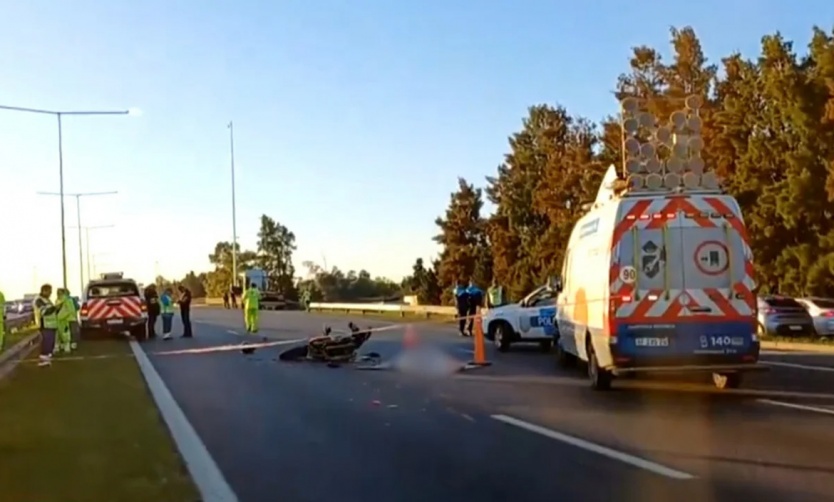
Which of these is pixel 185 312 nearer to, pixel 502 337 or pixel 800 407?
pixel 502 337

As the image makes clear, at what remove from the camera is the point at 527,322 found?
1036 inches

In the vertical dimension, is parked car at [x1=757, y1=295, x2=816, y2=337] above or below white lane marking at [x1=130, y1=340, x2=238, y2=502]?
above

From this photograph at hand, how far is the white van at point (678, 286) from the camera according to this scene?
1538 centimetres

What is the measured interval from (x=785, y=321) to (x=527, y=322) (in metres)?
8.92

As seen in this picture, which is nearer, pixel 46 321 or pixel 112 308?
pixel 46 321

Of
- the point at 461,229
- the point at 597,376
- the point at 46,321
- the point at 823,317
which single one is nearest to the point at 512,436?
the point at 597,376

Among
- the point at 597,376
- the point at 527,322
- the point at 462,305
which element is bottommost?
the point at 597,376

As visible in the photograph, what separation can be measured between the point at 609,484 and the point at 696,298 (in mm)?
6722

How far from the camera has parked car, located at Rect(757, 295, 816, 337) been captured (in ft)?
103

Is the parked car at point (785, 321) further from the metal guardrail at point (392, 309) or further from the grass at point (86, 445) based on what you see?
the grass at point (86, 445)

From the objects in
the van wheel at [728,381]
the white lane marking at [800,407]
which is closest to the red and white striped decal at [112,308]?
the van wheel at [728,381]

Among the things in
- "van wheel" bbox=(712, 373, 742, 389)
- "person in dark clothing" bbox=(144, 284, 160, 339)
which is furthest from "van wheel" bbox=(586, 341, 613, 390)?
"person in dark clothing" bbox=(144, 284, 160, 339)

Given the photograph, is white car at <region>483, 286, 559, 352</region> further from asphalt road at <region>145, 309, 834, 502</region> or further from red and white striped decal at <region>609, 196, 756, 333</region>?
red and white striped decal at <region>609, 196, 756, 333</region>

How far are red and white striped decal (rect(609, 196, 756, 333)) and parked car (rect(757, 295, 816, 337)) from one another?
1654 cm
